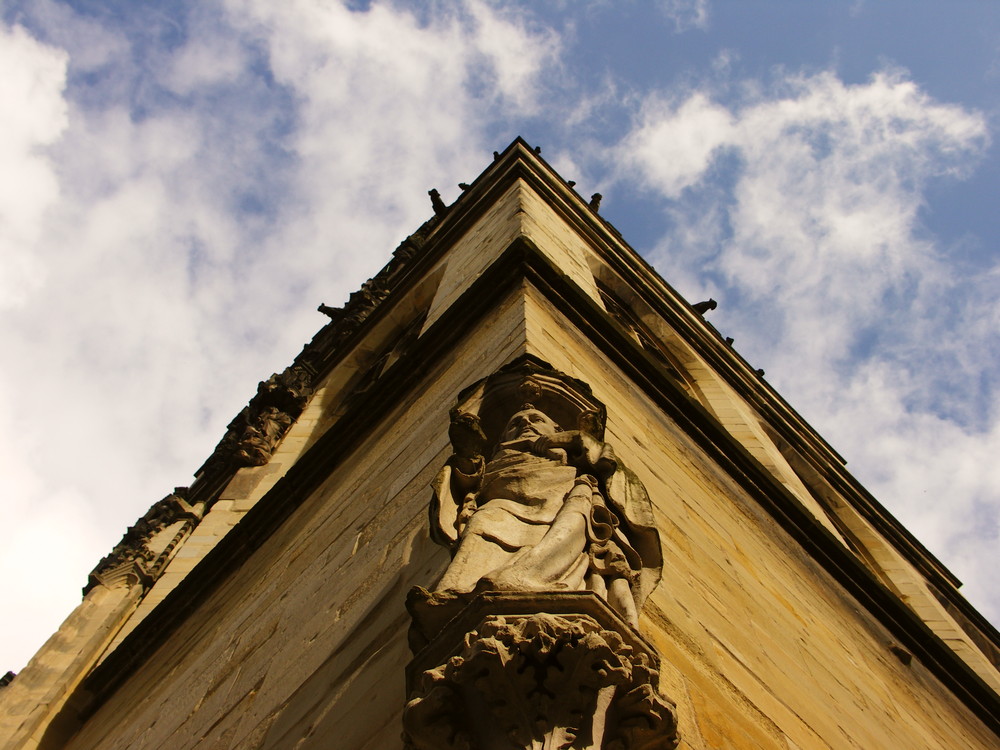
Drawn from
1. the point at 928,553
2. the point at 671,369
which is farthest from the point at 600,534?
the point at 928,553

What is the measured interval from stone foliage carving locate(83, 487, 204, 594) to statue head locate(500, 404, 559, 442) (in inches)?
277

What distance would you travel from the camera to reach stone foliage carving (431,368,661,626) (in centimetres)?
292

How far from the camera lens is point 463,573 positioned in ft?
9.57


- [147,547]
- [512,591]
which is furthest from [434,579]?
[147,547]

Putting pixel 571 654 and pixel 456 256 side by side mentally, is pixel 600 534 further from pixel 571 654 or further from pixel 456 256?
pixel 456 256

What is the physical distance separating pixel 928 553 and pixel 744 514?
9.26 meters

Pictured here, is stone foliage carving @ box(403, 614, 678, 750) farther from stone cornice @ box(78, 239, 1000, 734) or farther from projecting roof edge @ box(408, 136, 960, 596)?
projecting roof edge @ box(408, 136, 960, 596)

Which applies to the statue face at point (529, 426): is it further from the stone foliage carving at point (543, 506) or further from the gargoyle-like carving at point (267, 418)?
the gargoyle-like carving at point (267, 418)

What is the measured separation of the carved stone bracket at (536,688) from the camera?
2.41 metres

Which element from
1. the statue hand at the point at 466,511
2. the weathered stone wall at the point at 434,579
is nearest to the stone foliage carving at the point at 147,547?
the weathered stone wall at the point at 434,579

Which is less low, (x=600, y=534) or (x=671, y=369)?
(x=671, y=369)

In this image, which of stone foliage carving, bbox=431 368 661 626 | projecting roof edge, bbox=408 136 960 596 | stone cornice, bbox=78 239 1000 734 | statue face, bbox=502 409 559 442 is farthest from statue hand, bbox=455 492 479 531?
projecting roof edge, bbox=408 136 960 596

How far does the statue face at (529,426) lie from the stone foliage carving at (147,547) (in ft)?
23.1

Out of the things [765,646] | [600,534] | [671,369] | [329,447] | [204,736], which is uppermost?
[671,369]
